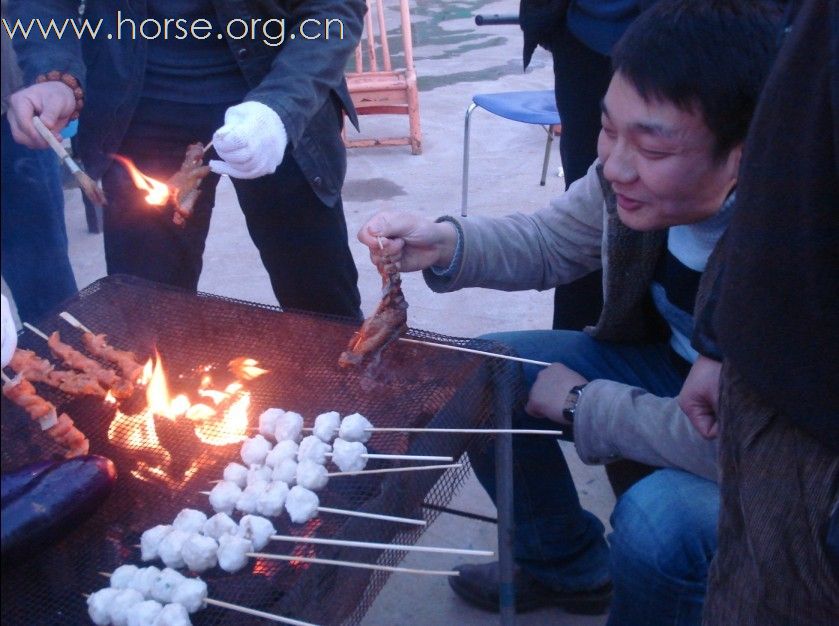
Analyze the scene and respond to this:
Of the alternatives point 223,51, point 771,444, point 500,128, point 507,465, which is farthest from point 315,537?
point 500,128

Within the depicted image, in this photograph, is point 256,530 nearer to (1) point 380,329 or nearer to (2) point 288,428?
(2) point 288,428

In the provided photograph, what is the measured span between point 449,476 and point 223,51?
5.30ft

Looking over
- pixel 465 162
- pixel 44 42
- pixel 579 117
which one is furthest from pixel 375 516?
pixel 465 162

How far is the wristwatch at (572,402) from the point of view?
6.45ft

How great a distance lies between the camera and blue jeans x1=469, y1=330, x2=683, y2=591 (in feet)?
7.35

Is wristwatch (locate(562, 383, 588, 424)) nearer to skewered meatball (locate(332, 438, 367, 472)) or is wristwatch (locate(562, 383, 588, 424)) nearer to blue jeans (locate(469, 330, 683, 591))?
blue jeans (locate(469, 330, 683, 591))

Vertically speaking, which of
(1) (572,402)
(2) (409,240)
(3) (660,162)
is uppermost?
(3) (660,162)

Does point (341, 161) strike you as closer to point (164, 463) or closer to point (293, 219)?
point (293, 219)

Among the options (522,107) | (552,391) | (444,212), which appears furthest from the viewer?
(444,212)

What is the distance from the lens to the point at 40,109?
86.4 inches

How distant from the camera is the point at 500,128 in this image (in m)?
7.19

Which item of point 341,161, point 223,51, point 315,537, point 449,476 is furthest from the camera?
point 341,161

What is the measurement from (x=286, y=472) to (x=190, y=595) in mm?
353

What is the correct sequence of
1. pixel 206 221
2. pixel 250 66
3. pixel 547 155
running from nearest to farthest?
pixel 250 66
pixel 206 221
pixel 547 155
